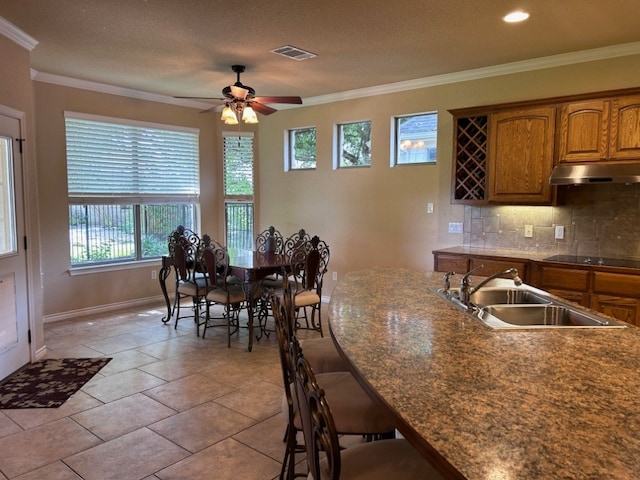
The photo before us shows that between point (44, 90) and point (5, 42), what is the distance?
5.23 ft

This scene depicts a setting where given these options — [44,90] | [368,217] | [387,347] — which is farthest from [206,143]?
[387,347]

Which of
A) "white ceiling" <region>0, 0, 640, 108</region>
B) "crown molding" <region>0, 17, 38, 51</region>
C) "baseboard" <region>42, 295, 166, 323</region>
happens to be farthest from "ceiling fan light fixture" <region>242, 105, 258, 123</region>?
"baseboard" <region>42, 295, 166, 323</region>

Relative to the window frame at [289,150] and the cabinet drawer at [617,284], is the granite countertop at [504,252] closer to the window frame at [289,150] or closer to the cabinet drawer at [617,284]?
the cabinet drawer at [617,284]

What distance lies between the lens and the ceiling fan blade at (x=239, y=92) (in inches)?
165

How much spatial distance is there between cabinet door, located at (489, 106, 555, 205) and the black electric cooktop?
0.52 m

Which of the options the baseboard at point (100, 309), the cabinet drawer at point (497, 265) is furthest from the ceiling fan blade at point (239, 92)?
the baseboard at point (100, 309)

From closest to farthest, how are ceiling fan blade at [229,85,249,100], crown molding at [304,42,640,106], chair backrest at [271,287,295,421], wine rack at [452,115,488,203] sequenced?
chair backrest at [271,287,295,421]
crown molding at [304,42,640,106]
ceiling fan blade at [229,85,249,100]
wine rack at [452,115,488,203]

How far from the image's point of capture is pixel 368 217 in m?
5.78

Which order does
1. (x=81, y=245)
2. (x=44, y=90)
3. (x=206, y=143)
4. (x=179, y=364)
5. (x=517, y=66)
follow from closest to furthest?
(x=179, y=364)
(x=517, y=66)
(x=44, y=90)
(x=81, y=245)
(x=206, y=143)

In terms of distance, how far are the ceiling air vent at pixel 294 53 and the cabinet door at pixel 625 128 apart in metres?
2.60

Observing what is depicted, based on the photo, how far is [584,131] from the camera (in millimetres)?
3949

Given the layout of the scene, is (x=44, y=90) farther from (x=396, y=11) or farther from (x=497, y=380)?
(x=497, y=380)

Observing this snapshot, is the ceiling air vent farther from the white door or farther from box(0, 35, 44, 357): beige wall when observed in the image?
the white door

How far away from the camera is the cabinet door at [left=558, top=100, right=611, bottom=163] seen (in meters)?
3.85
